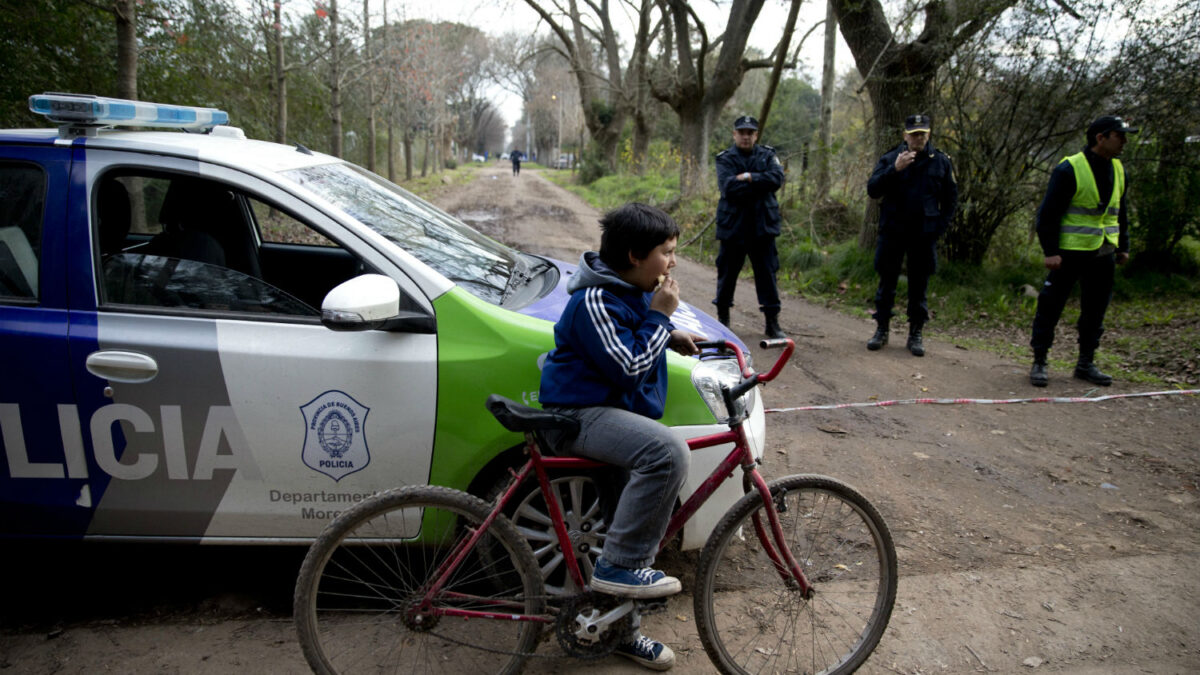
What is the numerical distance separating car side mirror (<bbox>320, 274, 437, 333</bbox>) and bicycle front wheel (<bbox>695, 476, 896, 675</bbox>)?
1347 millimetres

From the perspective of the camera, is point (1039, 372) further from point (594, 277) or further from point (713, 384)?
point (594, 277)

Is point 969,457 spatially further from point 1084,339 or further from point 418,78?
point 418,78

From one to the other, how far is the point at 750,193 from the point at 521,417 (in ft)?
17.0

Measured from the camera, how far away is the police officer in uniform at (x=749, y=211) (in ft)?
22.9

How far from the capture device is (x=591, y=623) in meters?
2.52

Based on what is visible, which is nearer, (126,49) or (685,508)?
(685,508)

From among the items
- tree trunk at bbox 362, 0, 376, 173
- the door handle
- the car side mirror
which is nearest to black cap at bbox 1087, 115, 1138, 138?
the car side mirror

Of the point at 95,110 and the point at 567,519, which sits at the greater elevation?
the point at 95,110

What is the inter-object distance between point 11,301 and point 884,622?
11.1 ft

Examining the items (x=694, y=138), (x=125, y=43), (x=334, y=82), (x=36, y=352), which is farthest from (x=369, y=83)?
(x=36, y=352)

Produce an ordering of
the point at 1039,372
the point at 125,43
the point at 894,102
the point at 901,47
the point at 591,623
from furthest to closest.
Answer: the point at 894,102
the point at 901,47
the point at 125,43
the point at 1039,372
the point at 591,623

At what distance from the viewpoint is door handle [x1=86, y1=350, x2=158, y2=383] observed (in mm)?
2744

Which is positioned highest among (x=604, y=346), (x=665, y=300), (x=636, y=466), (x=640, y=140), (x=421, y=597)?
(x=640, y=140)

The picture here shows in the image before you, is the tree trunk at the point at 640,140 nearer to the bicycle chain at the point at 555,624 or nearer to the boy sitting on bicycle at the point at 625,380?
the boy sitting on bicycle at the point at 625,380
